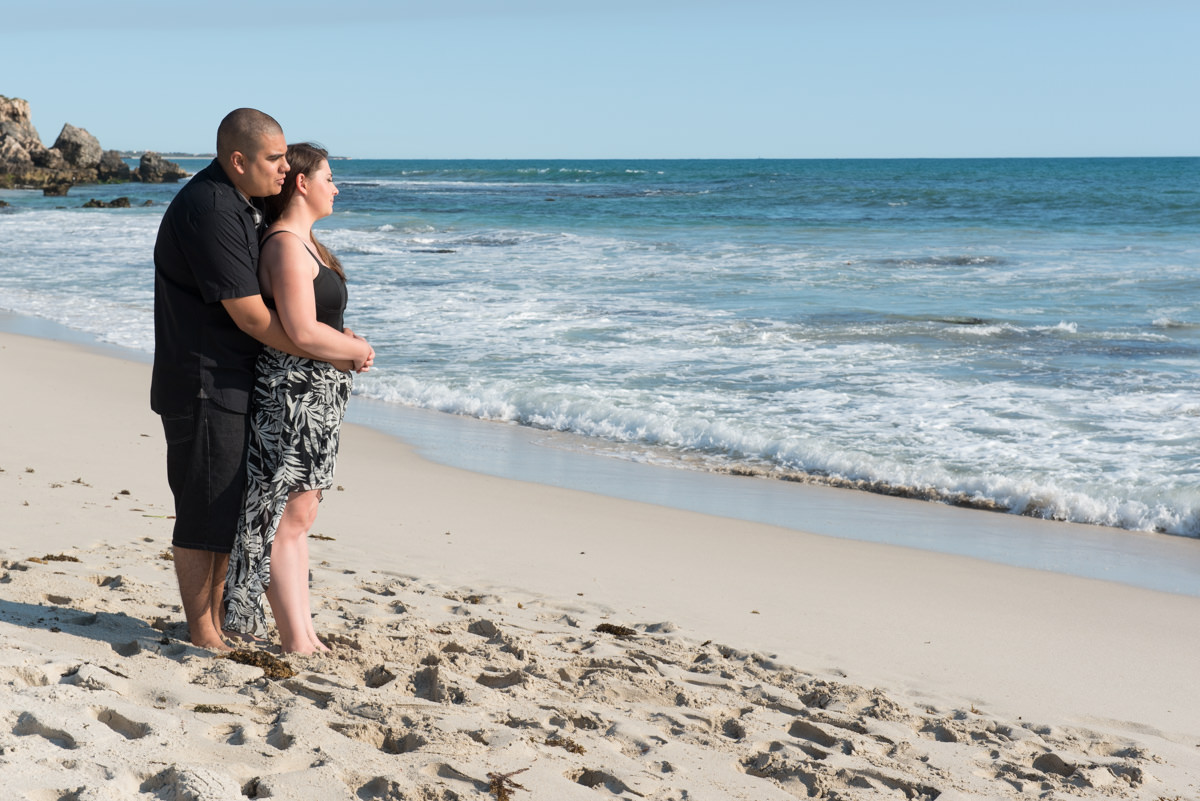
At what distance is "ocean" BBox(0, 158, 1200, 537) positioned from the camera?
22.4 feet

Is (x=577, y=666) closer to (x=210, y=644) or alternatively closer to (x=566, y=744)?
(x=566, y=744)

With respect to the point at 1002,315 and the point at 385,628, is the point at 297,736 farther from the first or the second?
the point at 1002,315

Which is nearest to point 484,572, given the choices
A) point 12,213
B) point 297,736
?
point 297,736

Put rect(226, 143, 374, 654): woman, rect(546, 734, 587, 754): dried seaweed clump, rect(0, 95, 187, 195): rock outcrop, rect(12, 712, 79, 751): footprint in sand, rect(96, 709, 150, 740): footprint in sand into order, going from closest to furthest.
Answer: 1. rect(12, 712, 79, 751): footprint in sand
2. rect(96, 709, 150, 740): footprint in sand
3. rect(546, 734, 587, 754): dried seaweed clump
4. rect(226, 143, 374, 654): woman
5. rect(0, 95, 187, 195): rock outcrop

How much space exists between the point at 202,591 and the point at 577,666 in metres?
1.19

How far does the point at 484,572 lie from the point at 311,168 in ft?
7.02

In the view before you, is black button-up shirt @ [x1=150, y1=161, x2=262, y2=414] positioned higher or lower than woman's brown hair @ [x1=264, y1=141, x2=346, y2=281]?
lower

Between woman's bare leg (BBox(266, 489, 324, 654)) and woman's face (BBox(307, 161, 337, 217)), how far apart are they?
82cm

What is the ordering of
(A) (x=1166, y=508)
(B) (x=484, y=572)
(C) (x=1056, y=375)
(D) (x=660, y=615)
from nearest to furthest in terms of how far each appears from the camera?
(D) (x=660, y=615) → (B) (x=484, y=572) → (A) (x=1166, y=508) → (C) (x=1056, y=375)

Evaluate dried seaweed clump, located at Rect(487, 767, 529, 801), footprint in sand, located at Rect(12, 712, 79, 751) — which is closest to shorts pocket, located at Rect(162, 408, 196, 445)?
footprint in sand, located at Rect(12, 712, 79, 751)

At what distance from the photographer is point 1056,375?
Result: 9.27 meters

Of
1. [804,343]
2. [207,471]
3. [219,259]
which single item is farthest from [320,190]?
[804,343]

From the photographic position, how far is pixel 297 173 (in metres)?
2.96

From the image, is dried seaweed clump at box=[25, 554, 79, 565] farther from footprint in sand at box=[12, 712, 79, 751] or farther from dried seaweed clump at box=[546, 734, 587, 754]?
dried seaweed clump at box=[546, 734, 587, 754]
